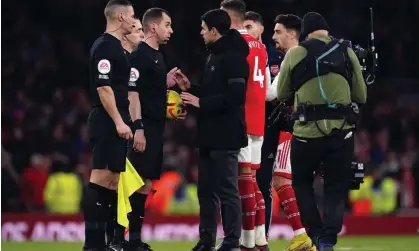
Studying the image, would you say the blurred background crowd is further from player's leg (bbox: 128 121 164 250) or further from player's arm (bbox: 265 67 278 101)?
player's leg (bbox: 128 121 164 250)

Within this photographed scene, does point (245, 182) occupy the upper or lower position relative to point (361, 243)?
upper

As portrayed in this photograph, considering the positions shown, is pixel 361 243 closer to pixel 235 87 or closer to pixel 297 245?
pixel 297 245

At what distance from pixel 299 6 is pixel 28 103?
6.77 m

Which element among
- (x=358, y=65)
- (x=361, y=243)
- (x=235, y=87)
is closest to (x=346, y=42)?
(x=358, y=65)

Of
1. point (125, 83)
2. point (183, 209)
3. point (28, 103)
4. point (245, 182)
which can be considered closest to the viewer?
point (125, 83)

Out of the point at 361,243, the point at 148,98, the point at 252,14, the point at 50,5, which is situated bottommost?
the point at 361,243

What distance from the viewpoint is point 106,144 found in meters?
10.1

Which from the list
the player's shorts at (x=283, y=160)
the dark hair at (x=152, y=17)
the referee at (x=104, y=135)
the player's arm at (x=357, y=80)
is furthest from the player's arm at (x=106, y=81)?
the player's shorts at (x=283, y=160)

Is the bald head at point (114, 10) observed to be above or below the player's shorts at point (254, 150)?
above

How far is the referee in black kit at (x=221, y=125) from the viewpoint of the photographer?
34.8ft

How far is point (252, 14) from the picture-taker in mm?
12109

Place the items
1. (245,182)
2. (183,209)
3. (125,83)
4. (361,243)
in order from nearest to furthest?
(125,83) < (245,182) < (361,243) < (183,209)

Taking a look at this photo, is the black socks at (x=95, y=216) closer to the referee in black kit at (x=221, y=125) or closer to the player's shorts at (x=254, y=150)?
the referee in black kit at (x=221, y=125)

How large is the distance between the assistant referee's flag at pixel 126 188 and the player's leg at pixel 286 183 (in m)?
1.72
